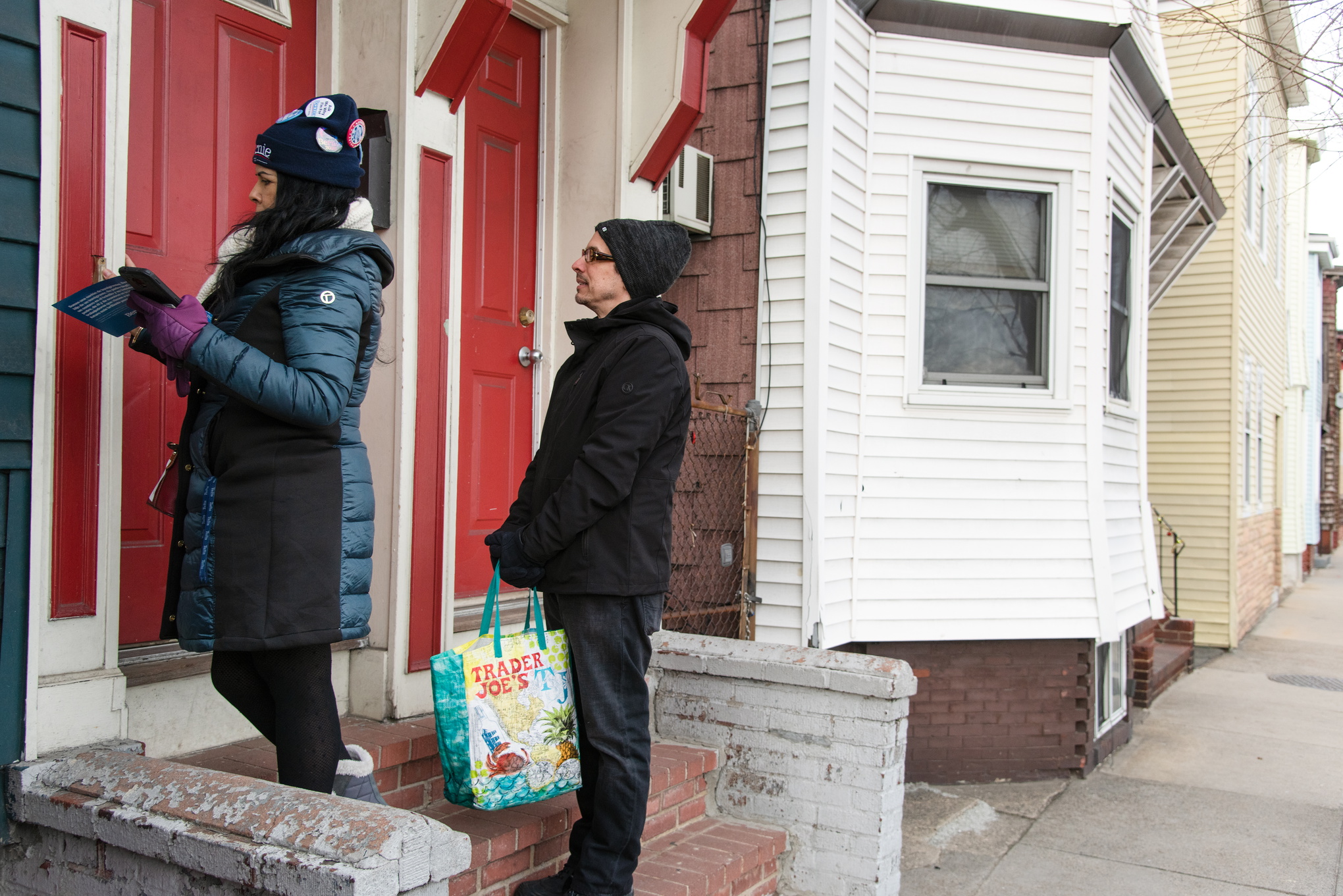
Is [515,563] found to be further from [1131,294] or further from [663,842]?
[1131,294]

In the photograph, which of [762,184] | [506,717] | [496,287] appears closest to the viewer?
[506,717]

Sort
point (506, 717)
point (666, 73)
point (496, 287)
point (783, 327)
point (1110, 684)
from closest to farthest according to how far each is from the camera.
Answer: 1. point (506, 717)
2. point (496, 287)
3. point (666, 73)
4. point (783, 327)
5. point (1110, 684)

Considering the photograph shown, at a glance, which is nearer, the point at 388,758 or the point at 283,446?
the point at 283,446

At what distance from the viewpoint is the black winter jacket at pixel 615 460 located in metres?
2.58

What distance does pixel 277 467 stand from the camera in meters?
2.24

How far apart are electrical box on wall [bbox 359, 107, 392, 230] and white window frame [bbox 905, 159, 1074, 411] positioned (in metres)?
3.37

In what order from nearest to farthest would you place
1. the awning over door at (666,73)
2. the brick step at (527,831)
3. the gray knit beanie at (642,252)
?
the gray knit beanie at (642,252) → the brick step at (527,831) → the awning over door at (666,73)

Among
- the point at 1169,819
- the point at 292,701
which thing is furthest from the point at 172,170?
the point at 1169,819

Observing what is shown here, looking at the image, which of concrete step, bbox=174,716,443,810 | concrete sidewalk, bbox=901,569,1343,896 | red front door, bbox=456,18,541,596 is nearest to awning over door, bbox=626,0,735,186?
red front door, bbox=456,18,541,596

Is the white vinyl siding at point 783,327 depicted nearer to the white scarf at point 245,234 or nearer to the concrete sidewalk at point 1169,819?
the concrete sidewalk at point 1169,819

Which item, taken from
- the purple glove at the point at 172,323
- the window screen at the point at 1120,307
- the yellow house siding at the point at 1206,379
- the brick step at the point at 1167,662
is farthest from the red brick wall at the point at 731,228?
the yellow house siding at the point at 1206,379

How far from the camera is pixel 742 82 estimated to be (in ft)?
19.2

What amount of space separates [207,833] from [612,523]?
1.15 metres

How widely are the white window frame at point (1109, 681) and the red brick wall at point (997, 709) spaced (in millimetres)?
200
